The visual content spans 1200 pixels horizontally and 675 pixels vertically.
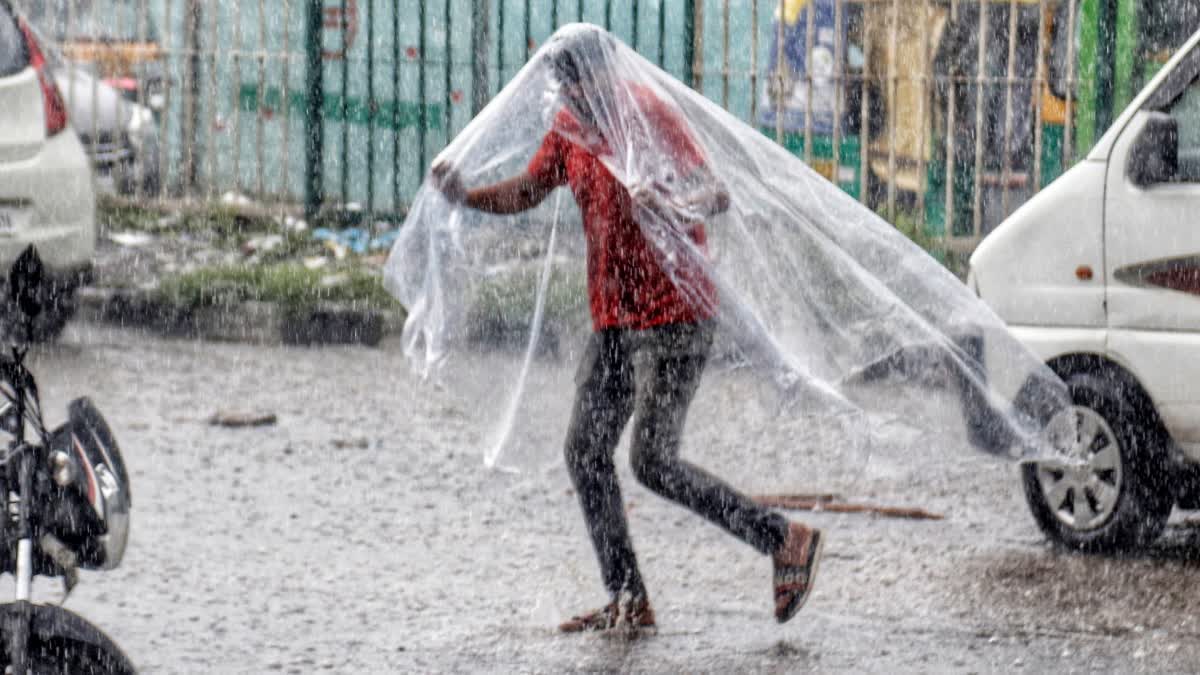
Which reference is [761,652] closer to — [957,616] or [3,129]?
[957,616]

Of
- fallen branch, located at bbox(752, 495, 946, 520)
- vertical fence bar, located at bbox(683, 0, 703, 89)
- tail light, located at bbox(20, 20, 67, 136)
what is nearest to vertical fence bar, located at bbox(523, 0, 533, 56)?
vertical fence bar, located at bbox(683, 0, 703, 89)

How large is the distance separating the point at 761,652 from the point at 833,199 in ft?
4.02

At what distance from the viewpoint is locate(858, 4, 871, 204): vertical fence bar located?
13.0 meters

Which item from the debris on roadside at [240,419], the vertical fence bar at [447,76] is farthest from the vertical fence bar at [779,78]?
the debris on roadside at [240,419]

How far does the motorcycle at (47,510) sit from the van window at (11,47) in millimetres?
6836

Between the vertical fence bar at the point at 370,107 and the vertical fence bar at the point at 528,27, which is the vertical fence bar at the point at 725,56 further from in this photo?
the vertical fence bar at the point at 370,107

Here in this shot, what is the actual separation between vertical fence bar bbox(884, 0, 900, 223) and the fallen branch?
505 centimetres

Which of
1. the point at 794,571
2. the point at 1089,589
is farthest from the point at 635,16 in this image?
the point at 794,571

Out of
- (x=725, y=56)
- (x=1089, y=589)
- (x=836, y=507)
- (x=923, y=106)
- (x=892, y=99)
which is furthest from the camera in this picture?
(x=725, y=56)

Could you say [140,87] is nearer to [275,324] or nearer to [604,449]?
[275,324]

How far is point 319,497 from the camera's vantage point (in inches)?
315

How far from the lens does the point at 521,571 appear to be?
6914 mm

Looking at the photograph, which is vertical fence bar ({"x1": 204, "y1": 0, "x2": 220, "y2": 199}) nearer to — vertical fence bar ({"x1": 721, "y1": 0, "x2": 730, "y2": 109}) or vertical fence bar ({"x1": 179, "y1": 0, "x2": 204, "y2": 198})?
vertical fence bar ({"x1": 179, "y1": 0, "x2": 204, "y2": 198})

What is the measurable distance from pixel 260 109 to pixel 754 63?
117 inches
